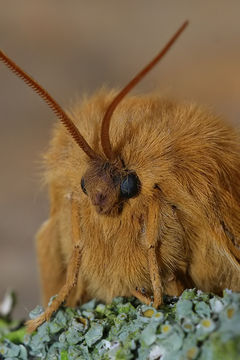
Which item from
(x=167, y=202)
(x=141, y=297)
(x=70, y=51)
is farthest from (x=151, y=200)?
(x=70, y=51)

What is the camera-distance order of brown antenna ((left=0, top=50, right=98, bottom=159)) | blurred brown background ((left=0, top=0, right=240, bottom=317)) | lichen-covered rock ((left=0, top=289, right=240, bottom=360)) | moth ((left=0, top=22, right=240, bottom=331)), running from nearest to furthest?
lichen-covered rock ((left=0, top=289, right=240, bottom=360)), brown antenna ((left=0, top=50, right=98, bottom=159)), moth ((left=0, top=22, right=240, bottom=331)), blurred brown background ((left=0, top=0, right=240, bottom=317))

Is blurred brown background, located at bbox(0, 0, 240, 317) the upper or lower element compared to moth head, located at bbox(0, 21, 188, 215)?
upper

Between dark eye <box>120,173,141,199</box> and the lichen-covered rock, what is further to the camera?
dark eye <box>120,173,141,199</box>

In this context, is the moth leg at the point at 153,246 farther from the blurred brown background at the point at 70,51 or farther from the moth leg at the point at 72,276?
the blurred brown background at the point at 70,51

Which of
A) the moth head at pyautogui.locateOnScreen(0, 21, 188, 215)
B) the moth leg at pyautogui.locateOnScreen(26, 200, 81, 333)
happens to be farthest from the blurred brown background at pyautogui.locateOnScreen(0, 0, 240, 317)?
the moth head at pyautogui.locateOnScreen(0, 21, 188, 215)

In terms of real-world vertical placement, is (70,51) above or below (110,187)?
above

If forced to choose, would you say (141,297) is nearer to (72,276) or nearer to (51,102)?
(72,276)

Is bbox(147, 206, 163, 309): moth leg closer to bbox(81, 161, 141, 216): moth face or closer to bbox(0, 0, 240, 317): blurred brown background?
bbox(81, 161, 141, 216): moth face
